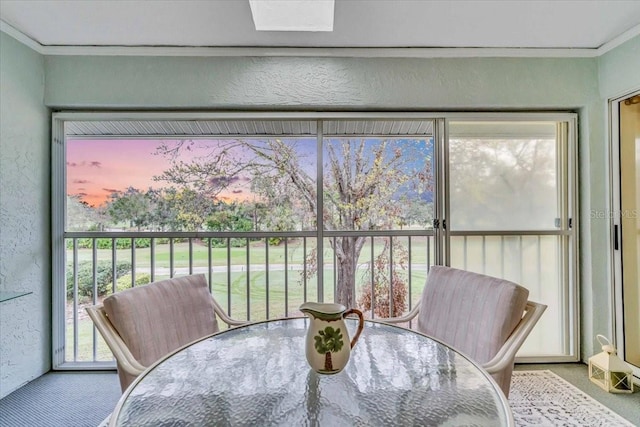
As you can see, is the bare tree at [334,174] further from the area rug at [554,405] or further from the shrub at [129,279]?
the area rug at [554,405]

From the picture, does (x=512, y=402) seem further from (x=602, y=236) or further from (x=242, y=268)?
(x=242, y=268)

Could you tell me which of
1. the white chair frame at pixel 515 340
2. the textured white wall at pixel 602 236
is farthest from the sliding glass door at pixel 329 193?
the white chair frame at pixel 515 340

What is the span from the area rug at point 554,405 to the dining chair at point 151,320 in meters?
1.80

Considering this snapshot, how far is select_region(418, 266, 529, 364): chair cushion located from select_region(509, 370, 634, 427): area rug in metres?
0.80

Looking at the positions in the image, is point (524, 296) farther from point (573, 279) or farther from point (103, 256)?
point (103, 256)

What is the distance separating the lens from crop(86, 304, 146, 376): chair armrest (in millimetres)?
1328

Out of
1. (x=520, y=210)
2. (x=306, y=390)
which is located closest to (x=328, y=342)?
(x=306, y=390)

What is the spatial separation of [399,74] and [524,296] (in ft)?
5.89

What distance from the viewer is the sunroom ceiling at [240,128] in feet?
8.71

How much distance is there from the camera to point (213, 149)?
2.72 m

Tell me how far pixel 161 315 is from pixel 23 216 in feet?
5.12

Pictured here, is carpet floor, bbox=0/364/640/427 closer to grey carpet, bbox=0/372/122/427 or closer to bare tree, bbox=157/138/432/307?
grey carpet, bbox=0/372/122/427

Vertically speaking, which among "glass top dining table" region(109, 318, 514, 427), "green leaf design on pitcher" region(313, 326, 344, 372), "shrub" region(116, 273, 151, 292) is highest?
"green leaf design on pitcher" region(313, 326, 344, 372)

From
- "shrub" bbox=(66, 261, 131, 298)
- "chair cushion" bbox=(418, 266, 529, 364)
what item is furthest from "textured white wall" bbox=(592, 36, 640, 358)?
"shrub" bbox=(66, 261, 131, 298)
